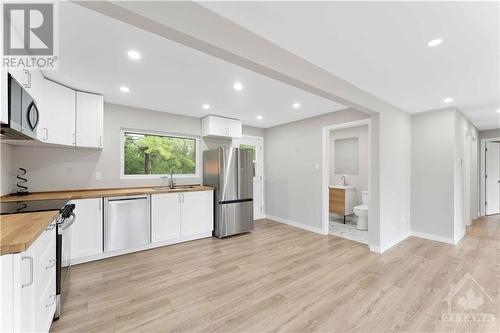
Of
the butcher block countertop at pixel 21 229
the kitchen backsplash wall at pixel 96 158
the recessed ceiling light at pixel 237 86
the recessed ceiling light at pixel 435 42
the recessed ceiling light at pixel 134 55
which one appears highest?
the recessed ceiling light at pixel 134 55

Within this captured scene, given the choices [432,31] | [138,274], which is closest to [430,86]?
[432,31]

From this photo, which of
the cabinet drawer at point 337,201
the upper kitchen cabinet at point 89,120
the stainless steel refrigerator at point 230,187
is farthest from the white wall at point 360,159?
the upper kitchen cabinet at point 89,120

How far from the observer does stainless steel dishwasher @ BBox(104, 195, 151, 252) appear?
297cm

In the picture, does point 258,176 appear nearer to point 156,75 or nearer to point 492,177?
point 156,75

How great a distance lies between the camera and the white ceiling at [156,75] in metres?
1.73

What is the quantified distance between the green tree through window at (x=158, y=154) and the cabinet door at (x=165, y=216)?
817 mm

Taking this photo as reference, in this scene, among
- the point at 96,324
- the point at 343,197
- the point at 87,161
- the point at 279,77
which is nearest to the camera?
the point at 96,324

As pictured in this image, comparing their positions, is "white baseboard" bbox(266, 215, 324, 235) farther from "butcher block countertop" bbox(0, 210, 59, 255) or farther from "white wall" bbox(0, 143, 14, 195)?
"white wall" bbox(0, 143, 14, 195)

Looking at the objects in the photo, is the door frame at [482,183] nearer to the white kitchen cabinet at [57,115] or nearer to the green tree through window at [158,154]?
the green tree through window at [158,154]

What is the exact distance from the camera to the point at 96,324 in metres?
1.74

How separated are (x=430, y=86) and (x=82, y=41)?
3.94m

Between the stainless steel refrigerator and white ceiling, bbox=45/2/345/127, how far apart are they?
875 millimetres

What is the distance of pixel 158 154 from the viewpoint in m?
4.09

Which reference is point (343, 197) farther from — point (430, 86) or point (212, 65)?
point (212, 65)
